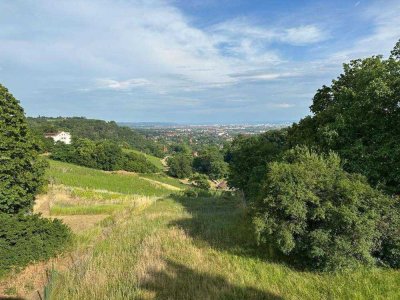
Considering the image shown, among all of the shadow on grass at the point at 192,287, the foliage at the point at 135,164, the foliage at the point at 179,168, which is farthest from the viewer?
the foliage at the point at 179,168

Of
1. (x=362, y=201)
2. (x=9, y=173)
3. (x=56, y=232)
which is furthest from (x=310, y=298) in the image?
(x=9, y=173)

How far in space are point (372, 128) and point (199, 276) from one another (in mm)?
7474

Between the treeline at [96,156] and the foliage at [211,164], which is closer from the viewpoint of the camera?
the treeline at [96,156]

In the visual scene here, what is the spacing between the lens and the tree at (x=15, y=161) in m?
12.5

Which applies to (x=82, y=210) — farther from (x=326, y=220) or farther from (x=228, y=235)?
(x=326, y=220)

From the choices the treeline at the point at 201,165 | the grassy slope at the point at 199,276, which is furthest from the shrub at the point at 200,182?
the grassy slope at the point at 199,276

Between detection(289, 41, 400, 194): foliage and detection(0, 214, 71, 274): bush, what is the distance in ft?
32.7

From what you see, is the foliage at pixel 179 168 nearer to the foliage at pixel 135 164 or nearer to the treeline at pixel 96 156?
the foliage at pixel 135 164

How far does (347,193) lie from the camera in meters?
8.27

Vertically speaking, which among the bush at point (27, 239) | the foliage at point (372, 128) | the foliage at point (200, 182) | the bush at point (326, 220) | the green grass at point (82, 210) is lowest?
the foliage at point (200, 182)

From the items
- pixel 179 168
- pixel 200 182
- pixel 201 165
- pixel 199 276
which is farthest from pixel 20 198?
pixel 201 165

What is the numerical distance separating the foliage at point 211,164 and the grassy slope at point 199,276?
254ft

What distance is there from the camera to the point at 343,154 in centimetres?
1127

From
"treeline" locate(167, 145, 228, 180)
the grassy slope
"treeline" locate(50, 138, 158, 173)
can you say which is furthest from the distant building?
the grassy slope
